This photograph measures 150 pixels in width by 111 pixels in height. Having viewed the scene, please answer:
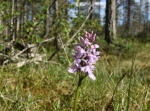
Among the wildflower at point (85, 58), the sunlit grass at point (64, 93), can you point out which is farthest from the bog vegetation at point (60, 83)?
the wildflower at point (85, 58)

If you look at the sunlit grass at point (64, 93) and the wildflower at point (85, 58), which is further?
the sunlit grass at point (64, 93)

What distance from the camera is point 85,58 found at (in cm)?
141

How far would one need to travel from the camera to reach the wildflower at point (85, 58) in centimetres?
138

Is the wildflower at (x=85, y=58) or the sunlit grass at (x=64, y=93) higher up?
the wildflower at (x=85, y=58)

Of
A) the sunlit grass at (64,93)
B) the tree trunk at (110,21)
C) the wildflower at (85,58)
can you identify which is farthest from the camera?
the tree trunk at (110,21)

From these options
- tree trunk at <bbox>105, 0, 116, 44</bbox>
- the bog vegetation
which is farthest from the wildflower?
tree trunk at <bbox>105, 0, 116, 44</bbox>

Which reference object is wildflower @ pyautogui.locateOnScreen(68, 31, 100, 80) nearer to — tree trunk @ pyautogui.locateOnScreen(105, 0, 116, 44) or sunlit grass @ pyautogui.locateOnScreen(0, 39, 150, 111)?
sunlit grass @ pyautogui.locateOnScreen(0, 39, 150, 111)

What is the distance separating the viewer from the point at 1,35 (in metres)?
5.50

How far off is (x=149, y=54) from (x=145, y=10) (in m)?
50.3

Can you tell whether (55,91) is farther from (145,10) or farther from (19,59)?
(145,10)

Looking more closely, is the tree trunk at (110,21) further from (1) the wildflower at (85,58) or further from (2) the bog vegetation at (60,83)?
(1) the wildflower at (85,58)

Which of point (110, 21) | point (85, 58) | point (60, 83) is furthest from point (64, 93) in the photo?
point (110, 21)

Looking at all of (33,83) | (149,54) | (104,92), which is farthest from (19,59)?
(149,54)

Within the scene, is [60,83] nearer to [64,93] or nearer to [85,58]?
[64,93]
